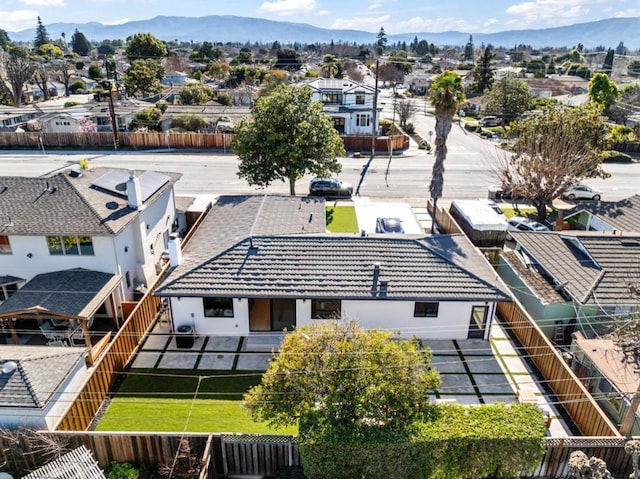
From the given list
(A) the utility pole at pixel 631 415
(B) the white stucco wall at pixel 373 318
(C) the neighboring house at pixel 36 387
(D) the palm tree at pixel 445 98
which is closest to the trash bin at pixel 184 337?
(B) the white stucco wall at pixel 373 318

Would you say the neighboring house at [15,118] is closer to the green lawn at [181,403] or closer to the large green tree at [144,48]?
the large green tree at [144,48]

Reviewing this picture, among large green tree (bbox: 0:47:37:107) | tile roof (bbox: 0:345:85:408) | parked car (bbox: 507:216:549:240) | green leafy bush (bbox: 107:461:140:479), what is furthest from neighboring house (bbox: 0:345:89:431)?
large green tree (bbox: 0:47:37:107)

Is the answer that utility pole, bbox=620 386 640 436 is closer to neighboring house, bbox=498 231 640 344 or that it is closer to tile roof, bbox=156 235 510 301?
neighboring house, bbox=498 231 640 344

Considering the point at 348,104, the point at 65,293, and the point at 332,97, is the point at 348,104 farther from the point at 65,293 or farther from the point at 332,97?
the point at 65,293

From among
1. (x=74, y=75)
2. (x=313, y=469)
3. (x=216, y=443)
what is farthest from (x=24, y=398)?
(x=74, y=75)

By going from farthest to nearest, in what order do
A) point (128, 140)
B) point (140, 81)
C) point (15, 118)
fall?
point (140, 81) → point (15, 118) → point (128, 140)

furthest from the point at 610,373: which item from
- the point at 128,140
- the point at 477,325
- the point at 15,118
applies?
the point at 15,118
